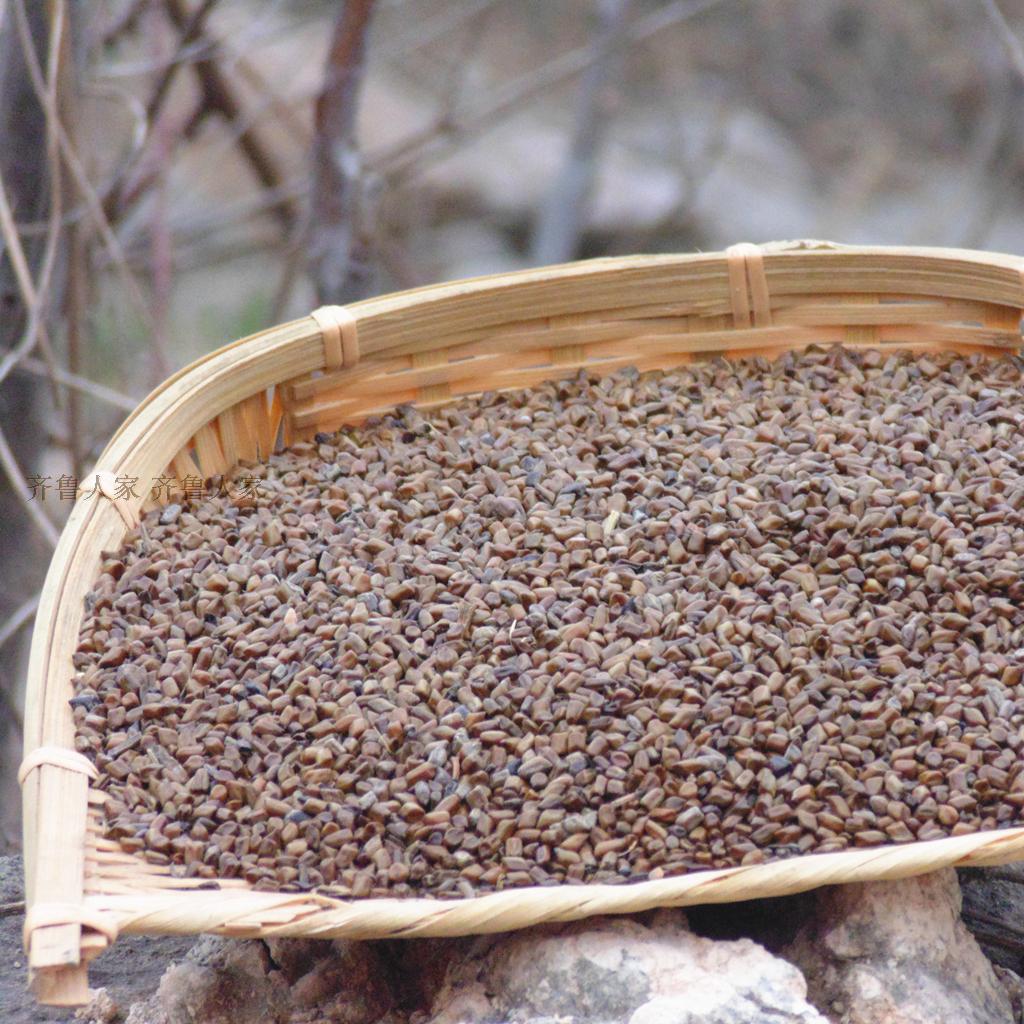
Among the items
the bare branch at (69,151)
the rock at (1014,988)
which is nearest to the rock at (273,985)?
the rock at (1014,988)

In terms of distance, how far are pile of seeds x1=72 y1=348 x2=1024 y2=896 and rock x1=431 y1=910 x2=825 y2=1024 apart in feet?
0.17

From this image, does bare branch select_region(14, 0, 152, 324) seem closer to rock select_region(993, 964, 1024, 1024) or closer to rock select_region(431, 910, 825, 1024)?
rock select_region(431, 910, 825, 1024)

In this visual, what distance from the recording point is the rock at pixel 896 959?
39.1 inches

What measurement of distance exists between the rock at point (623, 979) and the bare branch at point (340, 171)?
1416 mm

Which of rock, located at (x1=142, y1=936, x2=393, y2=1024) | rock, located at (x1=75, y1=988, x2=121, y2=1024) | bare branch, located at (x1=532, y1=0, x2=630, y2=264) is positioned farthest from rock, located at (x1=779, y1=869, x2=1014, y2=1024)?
bare branch, located at (x1=532, y1=0, x2=630, y2=264)

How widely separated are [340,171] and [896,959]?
162 centimetres

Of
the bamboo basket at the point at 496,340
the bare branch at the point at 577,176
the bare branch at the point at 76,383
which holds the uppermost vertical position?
the bare branch at the point at 577,176

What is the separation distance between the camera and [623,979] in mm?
969

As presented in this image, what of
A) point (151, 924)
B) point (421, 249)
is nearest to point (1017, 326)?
point (151, 924)

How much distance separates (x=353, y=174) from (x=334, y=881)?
1446 mm

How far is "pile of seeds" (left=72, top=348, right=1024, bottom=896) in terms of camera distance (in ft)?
3.51

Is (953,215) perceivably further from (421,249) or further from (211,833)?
(211,833)

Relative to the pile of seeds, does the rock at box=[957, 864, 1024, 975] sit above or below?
below

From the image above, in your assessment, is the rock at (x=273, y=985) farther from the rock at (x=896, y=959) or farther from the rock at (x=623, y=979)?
the rock at (x=896, y=959)
